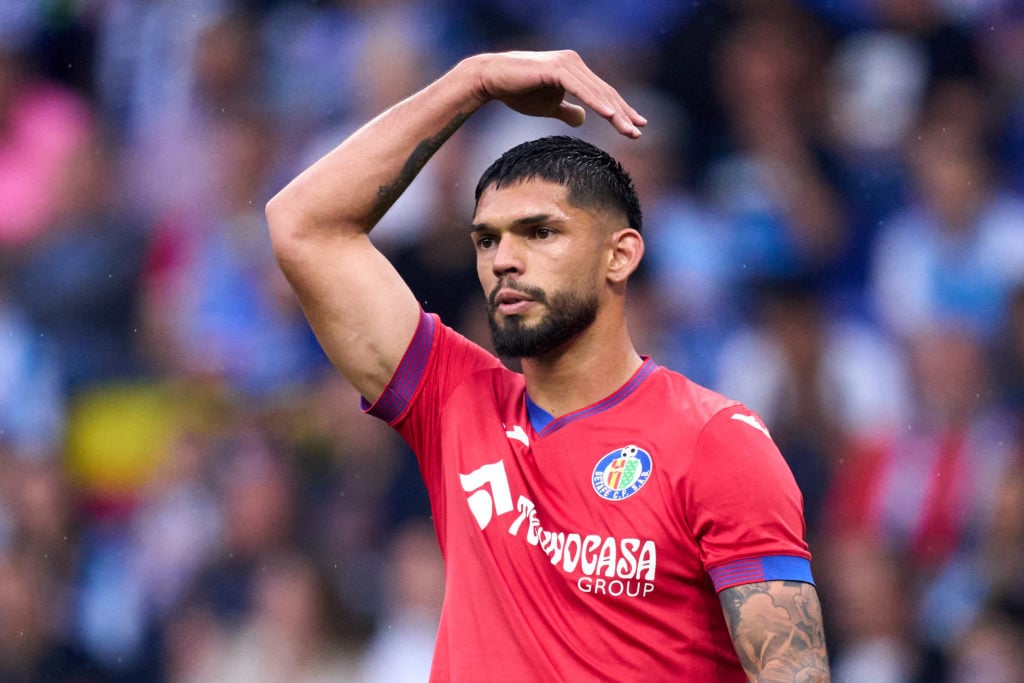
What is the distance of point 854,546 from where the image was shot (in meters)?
5.17

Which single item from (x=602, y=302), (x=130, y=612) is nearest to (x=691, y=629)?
(x=602, y=302)

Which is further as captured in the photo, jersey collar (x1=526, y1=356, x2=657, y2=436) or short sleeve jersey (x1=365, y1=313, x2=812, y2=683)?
jersey collar (x1=526, y1=356, x2=657, y2=436)

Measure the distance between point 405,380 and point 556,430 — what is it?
0.38 m

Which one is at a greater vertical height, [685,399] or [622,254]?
[622,254]

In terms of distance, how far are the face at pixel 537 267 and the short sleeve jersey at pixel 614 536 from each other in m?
0.20

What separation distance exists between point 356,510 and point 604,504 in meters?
3.32

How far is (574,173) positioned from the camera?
3.00m

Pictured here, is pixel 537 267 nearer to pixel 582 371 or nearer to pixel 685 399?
pixel 582 371

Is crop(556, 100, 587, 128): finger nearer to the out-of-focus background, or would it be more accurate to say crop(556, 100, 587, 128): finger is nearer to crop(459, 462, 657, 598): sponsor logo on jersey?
crop(459, 462, 657, 598): sponsor logo on jersey

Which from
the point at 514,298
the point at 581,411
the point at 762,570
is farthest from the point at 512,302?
the point at 762,570

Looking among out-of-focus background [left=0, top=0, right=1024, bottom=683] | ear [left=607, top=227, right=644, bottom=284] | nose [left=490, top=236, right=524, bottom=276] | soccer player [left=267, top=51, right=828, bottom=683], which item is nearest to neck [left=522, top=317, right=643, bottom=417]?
soccer player [left=267, top=51, right=828, bottom=683]

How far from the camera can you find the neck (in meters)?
3.00

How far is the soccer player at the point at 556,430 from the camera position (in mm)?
2629

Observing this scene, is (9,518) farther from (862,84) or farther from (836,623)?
(862,84)
